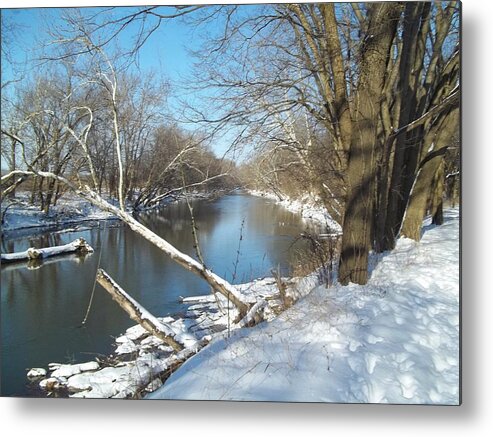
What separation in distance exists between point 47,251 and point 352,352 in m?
2.48

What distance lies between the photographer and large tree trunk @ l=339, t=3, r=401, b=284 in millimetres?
2637

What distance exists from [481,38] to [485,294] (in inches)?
60.7

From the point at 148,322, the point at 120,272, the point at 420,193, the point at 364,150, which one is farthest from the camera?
the point at 420,193

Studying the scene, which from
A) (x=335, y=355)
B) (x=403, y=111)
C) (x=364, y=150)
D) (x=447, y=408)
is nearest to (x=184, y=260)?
(x=335, y=355)

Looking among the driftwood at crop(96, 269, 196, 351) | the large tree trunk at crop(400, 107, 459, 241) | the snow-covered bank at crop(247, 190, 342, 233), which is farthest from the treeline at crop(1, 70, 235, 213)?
the large tree trunk at crop(400, 107, 459, 241)

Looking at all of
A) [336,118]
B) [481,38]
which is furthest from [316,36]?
[481,38]

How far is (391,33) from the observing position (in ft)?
8.61

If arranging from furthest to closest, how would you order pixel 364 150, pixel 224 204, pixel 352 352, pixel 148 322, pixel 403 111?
pixel 403 111, pixel 148 322, pixel 224 204, pixel 364 150, pixel 352 352

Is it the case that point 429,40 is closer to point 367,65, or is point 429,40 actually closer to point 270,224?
point 367,65

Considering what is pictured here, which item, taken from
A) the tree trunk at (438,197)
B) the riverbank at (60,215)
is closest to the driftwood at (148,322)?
the riverbank at (60,215)

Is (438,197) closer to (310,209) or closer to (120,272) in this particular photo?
(310,209)

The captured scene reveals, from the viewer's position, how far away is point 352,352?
212 centimetres

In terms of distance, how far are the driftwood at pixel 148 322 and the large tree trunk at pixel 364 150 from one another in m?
1.33

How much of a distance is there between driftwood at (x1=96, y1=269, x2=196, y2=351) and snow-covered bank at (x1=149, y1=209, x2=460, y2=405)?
17.5 inches
